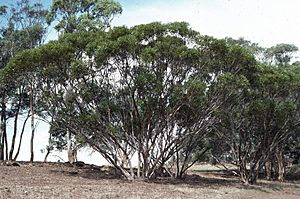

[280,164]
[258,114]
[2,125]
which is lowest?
[280,164]

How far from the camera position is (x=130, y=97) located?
21.7 metres

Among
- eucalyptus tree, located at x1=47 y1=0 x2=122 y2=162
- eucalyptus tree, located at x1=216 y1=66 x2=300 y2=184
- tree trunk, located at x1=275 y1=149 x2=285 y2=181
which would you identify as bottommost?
tree trunk, located at x1=275 y1=149 x2=285 y2=181

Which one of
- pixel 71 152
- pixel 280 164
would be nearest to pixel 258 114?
pixel 280 164

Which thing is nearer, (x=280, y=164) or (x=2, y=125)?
(x=2, y=125)

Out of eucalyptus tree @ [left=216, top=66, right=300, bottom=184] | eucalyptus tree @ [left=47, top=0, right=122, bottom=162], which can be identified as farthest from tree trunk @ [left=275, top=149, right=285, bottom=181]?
eucalyptus tree @ [left=47, top=0, right=122, bottom=162]

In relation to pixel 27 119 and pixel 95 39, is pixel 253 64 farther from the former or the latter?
pixel 27 119

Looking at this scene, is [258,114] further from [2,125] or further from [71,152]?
[2,125]

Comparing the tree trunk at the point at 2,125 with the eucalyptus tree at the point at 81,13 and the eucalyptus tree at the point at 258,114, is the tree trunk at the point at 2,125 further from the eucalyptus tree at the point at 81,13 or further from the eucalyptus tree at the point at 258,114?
the eucalyptus tree at the point at 258,114

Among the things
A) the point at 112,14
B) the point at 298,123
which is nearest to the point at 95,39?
the point at 112,14

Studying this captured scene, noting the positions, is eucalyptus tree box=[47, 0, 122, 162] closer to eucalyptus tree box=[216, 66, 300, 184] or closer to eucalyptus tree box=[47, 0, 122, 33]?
eucalyptus tree box=[47, 0, 122, 33]

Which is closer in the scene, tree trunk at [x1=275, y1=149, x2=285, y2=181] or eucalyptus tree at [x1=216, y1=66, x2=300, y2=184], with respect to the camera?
eucalyptus tree at [x1=216, y1=66, x2=300, y2=184]

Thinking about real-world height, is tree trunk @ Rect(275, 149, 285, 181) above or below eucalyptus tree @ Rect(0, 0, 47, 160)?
below

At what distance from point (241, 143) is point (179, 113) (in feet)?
20.9

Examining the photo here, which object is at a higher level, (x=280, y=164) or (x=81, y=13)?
(x=81, y=13)
